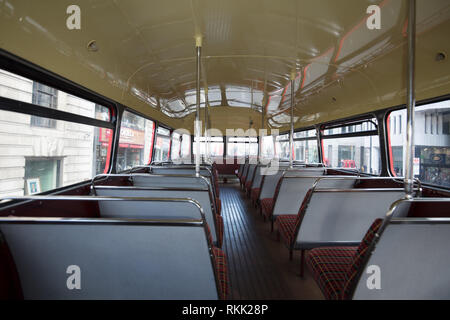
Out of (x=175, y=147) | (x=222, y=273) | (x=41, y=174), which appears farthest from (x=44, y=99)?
(x=175, y=147)

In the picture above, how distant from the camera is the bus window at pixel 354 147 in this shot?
3470 mm

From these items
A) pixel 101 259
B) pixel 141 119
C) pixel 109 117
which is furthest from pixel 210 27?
pixel 101 259

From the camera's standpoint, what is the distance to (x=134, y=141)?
394cm

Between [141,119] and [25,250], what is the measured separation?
3253 mm

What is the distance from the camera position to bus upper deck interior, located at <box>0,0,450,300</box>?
1163mm

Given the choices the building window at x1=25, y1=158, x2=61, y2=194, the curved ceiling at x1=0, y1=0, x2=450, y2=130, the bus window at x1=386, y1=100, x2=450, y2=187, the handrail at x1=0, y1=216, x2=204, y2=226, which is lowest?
the handrail at x1=0, y1=216, x2=204, y2=226

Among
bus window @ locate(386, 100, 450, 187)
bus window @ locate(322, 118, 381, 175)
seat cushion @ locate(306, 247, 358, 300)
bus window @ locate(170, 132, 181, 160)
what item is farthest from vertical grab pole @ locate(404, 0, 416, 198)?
bus window @ locate(170, 132, 181, 160)

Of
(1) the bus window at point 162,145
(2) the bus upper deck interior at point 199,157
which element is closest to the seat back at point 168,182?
(2) the bus upper deck interior at point 199,157

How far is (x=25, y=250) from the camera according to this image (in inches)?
45.2

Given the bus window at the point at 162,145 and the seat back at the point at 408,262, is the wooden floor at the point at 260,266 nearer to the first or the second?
the seat back at the point at 408,262

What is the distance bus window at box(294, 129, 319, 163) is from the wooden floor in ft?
8.57

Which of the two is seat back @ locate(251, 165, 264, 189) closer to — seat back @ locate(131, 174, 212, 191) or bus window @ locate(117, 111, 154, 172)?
seat back @ locate(131, 174, 212, 191)

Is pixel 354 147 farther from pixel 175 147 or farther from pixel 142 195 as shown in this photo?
pixel 175 147
